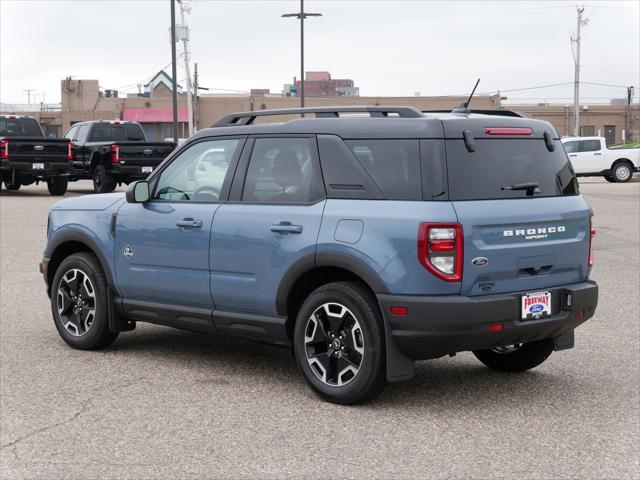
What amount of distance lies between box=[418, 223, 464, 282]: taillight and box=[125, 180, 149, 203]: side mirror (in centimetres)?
254

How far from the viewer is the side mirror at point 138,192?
7.27 m

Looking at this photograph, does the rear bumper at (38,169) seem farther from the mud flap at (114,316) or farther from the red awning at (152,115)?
the red awning at (152,115)

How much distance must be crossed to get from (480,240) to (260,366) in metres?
2.26

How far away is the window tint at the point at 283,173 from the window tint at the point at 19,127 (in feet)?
72.4

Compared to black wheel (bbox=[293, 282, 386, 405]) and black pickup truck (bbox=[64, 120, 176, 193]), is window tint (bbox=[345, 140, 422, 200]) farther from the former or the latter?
black pickup truck (bbox=[64, 120, 176, 193])

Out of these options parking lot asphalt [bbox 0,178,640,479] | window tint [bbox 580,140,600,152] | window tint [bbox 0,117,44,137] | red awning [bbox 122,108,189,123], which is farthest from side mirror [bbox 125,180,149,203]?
red awning [bbox 122,108,189,123]

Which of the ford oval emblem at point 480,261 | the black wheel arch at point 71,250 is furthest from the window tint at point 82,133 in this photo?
the ford oval emblem at point 480,261

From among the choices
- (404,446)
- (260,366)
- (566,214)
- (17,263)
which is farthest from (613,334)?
(17,263)

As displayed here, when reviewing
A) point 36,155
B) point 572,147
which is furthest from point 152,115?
point 36,155

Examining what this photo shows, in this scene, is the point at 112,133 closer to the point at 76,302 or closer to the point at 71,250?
the point at 71,250

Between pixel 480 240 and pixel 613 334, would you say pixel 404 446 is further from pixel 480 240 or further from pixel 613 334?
pixel 613 334

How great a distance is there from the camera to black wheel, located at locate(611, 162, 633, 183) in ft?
122

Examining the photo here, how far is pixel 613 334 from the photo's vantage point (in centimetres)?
832

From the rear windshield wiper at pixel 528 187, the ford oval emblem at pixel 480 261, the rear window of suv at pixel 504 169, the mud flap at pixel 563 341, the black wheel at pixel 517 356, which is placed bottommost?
the black wheel at pixel 517 356
